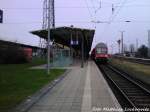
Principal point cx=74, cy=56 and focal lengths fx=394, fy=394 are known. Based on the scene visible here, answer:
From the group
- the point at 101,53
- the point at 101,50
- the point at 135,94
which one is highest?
the point at 101,50

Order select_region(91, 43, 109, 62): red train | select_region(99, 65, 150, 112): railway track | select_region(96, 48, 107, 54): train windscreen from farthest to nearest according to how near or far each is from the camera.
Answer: select_region(96, 48, 107, 54): train windscreen < select_region(91, 43, 109, 62): red train < select_region(99, 65, 150, 112): railway track

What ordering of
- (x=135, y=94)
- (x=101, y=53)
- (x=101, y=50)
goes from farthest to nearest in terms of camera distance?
1. (x=101, y=50)
2. (x=101, y=53)
3. (x=135, y=94)

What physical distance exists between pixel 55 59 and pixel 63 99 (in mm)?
38649

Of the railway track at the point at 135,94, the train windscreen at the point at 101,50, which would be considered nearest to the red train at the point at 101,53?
the train windscreen at the point at 101,50

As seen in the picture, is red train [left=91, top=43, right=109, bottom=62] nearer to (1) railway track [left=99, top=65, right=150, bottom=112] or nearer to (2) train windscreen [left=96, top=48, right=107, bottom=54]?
(2) train windscreen [left=96, top=48, right=107, bottom=54]

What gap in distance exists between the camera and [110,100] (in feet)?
52.1

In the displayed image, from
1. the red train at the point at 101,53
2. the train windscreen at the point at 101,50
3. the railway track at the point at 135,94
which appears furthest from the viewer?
the train windscreen at the point at 101,50

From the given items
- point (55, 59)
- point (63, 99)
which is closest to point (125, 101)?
point (63, 99)

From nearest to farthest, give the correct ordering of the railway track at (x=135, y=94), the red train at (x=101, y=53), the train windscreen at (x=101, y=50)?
the railway track at (x=135, y=94), the red train at (x=101, y=53), the train windscreen at (x=101, y=50)

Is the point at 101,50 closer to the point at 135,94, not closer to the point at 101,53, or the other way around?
the point at 101,53

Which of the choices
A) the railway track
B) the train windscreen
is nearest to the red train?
the train windscreen

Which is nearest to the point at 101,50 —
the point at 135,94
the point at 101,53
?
the point at 101,53

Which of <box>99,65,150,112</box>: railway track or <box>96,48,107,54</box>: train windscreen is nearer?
<box>99,65,150,112</box>: railway track

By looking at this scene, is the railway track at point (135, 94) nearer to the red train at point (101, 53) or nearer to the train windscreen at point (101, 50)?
the red train at point (101, 53)
